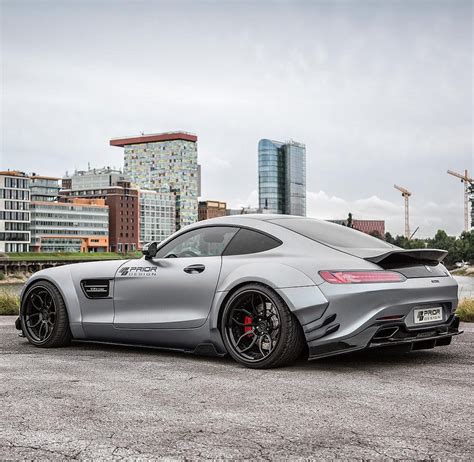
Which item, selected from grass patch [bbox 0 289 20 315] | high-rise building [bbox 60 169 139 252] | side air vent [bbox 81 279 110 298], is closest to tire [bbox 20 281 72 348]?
side air vent [bbox 81 279 110 298]

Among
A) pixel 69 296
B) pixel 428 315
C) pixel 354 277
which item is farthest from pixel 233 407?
pixel 69 296

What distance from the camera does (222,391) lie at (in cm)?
528

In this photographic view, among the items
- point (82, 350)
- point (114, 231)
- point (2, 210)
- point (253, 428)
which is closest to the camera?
point (253, 428)

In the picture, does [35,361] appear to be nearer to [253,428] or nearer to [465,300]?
[253,428]

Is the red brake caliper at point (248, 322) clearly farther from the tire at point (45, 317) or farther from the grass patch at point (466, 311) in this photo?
the grass patch at point (466, 311)

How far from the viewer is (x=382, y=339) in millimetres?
6043

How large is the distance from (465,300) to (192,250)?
640cm

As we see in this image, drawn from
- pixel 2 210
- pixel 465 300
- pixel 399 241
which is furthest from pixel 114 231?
pixel 465 300

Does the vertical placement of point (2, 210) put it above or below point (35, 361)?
above

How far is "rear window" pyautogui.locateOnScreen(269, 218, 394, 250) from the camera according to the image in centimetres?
657

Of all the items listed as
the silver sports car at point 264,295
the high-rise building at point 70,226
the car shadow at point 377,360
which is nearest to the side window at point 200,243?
the silver sports car at point 264,295

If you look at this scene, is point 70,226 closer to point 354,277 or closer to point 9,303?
point 9,303

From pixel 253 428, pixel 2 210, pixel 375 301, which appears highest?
pixel 2 210

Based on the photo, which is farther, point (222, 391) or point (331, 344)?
point (331, 344)
